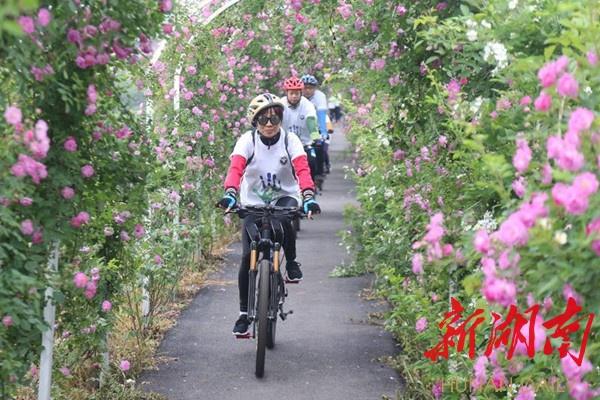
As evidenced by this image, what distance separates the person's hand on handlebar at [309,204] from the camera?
25.7ft

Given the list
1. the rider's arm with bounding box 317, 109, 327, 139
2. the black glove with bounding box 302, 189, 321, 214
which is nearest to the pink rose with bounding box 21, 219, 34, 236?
the black glove with bounding box 302, 189, 321, 214

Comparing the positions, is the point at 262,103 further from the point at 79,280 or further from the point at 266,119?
the point at 79,280

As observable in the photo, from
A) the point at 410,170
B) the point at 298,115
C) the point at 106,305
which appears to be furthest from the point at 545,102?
the point at 298,115

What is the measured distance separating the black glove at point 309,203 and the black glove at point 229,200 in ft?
1.58

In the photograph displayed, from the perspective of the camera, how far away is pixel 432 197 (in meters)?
6.68

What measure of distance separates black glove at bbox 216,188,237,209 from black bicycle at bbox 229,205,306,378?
0.42 feet

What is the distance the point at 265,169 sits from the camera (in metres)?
8.31

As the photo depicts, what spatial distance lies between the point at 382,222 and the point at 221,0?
4.51 meters

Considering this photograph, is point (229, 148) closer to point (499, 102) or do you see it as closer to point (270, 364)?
point (270, 364)

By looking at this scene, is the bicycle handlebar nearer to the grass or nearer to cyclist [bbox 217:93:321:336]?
cyclist [bbox 217:93:321:336]

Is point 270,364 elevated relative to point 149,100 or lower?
lower

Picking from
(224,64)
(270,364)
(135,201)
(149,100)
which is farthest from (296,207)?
(224,64)

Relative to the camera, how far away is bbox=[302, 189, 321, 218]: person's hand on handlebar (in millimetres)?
7820

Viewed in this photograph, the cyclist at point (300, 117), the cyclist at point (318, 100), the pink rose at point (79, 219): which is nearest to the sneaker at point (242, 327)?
the pink rose at point (79, 219)
